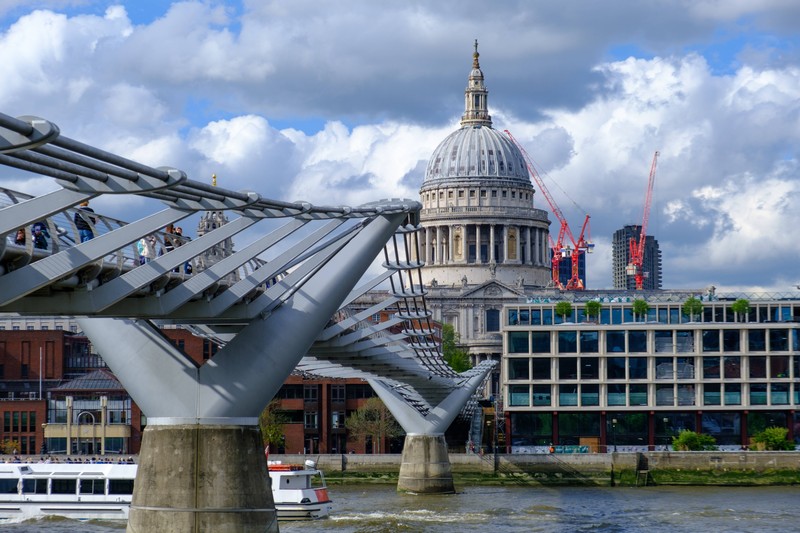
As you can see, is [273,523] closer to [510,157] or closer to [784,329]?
[784,329]

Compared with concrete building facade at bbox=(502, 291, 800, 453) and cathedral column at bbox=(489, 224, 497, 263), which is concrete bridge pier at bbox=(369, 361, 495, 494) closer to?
concrete building facade at bbox=(502, 291, 800, 453)

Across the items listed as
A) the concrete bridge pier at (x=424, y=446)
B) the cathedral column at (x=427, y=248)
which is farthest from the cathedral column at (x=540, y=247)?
the concrete bridge pier at (x=424, y=446)

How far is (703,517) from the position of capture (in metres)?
59.1

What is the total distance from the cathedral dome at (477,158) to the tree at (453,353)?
35.1 metres

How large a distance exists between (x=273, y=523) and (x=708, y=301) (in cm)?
7057

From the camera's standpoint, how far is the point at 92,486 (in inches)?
2263

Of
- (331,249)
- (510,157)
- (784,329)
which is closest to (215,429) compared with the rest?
(331,249)

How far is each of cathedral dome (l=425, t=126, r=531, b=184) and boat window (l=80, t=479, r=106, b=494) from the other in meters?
131

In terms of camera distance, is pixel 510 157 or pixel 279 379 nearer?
pixel 279 379

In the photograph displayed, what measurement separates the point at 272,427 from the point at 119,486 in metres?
34.4

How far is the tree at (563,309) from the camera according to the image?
9825 centimetres

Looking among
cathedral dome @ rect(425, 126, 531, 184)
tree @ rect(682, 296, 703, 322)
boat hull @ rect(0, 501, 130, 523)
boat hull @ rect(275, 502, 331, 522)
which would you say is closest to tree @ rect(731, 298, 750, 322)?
tree @ rect(682, 296, 703, 322)

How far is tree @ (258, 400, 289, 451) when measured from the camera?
9121 cm

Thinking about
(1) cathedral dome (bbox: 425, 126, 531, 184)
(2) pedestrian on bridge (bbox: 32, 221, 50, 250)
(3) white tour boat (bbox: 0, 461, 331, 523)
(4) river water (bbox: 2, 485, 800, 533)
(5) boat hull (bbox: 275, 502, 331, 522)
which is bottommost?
(4) river water (bbox: 2, 485, 800, 533)
